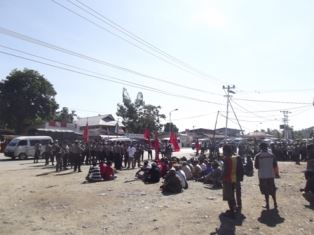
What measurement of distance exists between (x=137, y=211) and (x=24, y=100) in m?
59.0

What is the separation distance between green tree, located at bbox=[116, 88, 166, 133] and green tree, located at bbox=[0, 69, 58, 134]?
1679cm

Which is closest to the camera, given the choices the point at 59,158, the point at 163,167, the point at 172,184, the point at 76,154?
the point at 172,184

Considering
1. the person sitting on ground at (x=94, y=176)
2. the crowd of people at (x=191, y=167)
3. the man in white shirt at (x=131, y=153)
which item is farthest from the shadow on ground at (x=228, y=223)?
the man in white shirt at (x=131, y=153)

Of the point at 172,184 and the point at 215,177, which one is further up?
the point at 215,177

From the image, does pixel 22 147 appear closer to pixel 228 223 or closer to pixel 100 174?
pixel 100 174

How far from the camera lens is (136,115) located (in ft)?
270

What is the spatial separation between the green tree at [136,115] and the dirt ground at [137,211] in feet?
214

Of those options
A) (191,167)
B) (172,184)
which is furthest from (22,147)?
(172,184)

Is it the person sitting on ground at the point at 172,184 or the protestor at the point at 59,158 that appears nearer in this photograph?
the person sitting on ground at the point at 172,184

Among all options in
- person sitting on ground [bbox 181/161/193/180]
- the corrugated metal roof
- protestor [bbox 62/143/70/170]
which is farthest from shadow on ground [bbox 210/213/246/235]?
the corrugated metal roof

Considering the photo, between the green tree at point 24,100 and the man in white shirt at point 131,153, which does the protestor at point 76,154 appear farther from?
the green tree at point 24,100

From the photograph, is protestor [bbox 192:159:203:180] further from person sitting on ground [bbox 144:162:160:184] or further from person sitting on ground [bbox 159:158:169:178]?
person sitting on ground [bbox 144:162:160:184]

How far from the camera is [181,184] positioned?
49.2ft

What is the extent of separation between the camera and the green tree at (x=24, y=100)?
65625 millimetres
